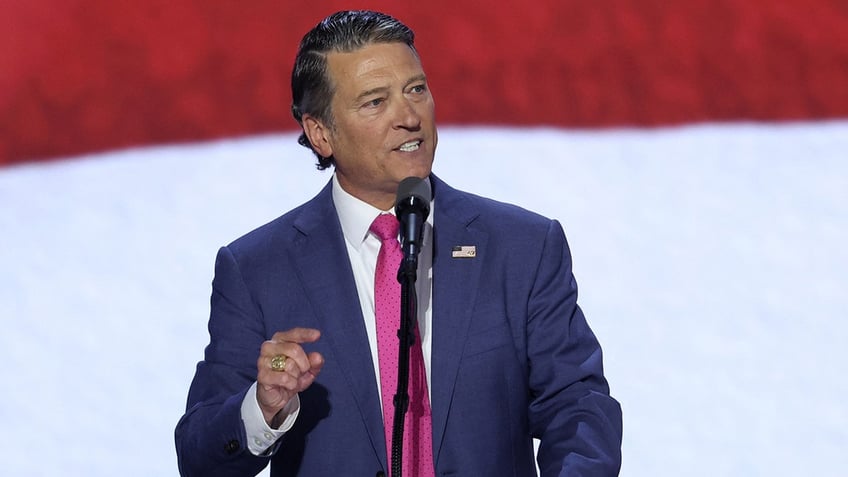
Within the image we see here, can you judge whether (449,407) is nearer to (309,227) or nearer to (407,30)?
(309,227)

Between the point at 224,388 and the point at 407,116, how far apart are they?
1.73 ft

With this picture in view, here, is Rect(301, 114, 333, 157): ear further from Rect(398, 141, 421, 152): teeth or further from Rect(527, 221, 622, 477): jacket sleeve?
Rect(527, 221, 622, 477): jacket sleeve

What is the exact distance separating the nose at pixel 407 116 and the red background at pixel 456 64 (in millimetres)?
992

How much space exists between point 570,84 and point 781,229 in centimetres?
61

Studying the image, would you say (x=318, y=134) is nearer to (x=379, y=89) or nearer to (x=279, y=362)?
(x=379, y=89)

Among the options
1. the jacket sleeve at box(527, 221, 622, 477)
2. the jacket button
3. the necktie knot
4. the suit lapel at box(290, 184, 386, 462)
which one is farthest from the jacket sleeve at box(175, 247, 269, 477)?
the jacket sleeve at box(527, 221, 622, 477)

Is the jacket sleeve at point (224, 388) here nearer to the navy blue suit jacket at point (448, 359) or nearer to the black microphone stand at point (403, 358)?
the navy blue suit jacket at point (448, 359)

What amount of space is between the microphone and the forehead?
389 millimetres

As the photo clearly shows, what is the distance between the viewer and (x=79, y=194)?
120 inches

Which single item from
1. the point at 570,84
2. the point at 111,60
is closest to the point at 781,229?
the point at 570,84

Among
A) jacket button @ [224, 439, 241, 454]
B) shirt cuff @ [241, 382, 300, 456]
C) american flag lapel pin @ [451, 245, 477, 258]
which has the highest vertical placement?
american flag lapel pin @ [451, 245, 477, 258]

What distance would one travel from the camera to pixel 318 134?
7.18 feet

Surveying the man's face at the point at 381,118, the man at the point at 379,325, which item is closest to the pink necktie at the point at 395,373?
the man at the point at 379,325

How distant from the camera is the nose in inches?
78.6
